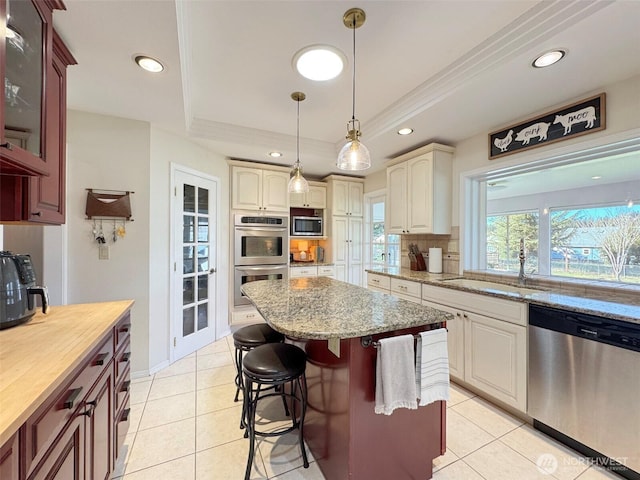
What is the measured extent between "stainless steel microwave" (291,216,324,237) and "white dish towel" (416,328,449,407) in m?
3.15

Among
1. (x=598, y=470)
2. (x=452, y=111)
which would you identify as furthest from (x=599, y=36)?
(x=598, y=470)

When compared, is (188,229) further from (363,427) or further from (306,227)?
(363,427)

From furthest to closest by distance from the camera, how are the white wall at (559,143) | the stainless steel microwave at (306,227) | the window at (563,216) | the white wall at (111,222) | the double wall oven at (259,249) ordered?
1. the stainless steel microwave at (306,227)
2. the double wall oven at (259,249)
3. the white wall at (111,222)
4. the window at (563,216)
5. the white wall at (559,143)

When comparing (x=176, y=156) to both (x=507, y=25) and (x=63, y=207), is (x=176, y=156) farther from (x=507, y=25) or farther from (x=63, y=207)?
(x=507, y=25)

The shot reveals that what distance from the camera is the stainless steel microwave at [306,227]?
4297 mm

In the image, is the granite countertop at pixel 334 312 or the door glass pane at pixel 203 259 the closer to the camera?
the granite countertop at pixel 334 312

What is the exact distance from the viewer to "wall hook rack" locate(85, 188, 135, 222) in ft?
7.56

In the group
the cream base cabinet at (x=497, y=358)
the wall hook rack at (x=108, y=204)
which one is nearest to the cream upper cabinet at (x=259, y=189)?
the wall hook rack at (x=108, y=204)

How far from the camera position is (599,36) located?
1.48m

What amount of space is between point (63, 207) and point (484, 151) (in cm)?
346

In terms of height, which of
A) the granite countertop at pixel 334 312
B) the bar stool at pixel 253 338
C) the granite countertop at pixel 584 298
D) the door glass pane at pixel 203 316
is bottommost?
the door glass pane at pixel 203 316

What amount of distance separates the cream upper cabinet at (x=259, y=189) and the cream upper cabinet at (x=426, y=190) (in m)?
1.52

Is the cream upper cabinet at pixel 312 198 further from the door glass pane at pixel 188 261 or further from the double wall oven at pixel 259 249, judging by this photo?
the door glass pane at pixel 188 261

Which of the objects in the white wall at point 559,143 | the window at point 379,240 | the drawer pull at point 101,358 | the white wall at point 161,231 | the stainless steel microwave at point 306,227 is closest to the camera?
the drawer pull at point 101,358
